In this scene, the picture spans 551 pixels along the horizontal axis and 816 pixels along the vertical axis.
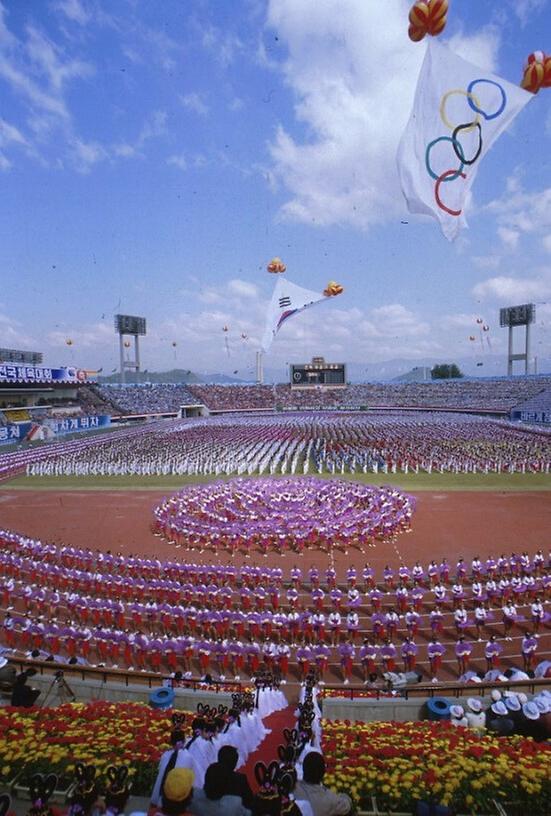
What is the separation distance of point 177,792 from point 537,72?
11.0m

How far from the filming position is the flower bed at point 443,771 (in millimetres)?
4891

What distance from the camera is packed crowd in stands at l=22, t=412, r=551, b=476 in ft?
104

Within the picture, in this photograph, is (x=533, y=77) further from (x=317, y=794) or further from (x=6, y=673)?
(x=6, y=673)

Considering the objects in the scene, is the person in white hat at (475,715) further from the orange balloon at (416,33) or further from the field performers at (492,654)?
the orange balloon at (416,33)

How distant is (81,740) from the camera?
5.78 m

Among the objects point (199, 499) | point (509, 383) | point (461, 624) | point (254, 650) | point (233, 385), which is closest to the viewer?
point (254, 650)

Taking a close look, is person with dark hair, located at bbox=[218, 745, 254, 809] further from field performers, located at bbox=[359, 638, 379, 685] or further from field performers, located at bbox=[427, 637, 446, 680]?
field performers, located at bbox=[427, 637, 446, 680]

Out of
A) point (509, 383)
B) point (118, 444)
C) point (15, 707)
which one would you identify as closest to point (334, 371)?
point (509, 383)

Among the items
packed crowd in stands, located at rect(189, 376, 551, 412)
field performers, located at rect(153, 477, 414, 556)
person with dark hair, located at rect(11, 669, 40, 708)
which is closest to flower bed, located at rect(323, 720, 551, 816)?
person with dark hair, located at rect(11, 669, 40, 708)

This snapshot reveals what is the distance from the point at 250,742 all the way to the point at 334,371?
82.5m

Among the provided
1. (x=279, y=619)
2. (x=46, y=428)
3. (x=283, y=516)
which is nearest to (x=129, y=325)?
(x=46, y=428)

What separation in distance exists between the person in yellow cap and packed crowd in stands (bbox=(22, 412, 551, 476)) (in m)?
27.6

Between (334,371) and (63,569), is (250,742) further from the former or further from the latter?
(334,371)

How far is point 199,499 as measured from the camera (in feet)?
70.0
